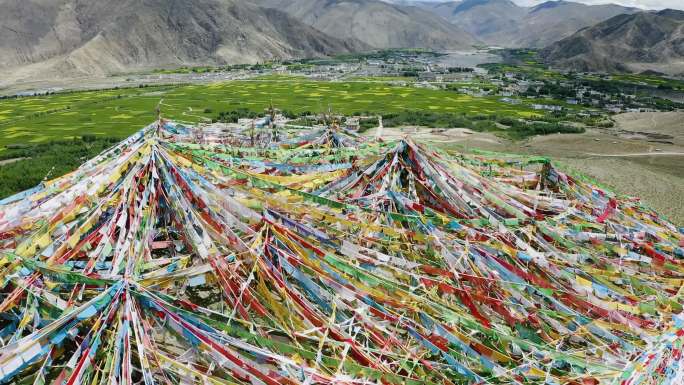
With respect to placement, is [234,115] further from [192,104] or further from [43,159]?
[43,159]

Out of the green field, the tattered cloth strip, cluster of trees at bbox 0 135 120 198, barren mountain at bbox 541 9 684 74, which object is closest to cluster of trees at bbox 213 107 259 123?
the green field

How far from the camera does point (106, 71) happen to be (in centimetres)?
8431

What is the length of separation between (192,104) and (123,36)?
56.9 metres

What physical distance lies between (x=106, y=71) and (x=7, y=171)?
70171 mm

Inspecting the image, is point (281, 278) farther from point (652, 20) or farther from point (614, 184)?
point (652, 20)

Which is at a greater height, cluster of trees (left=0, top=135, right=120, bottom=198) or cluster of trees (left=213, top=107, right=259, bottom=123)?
cluster of trees (left=213, top=107, right=259, bottom=123)

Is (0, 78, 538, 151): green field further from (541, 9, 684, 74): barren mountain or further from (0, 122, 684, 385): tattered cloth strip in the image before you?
(541, 9, 684, 74): barren mountain

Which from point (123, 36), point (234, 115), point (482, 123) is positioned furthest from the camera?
point (123, 36)

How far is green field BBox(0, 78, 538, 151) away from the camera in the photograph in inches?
1485

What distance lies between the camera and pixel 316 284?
730cm

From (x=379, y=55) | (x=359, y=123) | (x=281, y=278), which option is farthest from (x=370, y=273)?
(x=379, y=55)

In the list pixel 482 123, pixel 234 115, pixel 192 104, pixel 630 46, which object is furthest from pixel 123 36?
pixel 630 46

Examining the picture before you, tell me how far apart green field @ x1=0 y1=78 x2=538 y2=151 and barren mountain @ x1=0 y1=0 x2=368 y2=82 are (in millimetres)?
32411

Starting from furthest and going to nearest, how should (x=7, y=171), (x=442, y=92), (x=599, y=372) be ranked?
1. (x=442, y=92)
2. (x=7, y=171)
3. (x=599, y=372)
